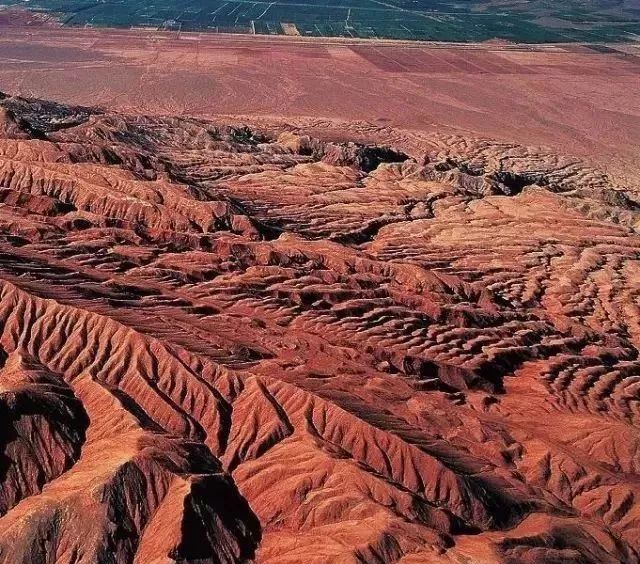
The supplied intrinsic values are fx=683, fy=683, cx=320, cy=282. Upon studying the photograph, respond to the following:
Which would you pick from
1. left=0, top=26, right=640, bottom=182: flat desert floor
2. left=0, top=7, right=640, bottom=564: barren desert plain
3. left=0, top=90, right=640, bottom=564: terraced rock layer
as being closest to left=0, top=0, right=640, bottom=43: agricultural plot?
left=0, top=26, right=640, bottom=182: flat desert floor

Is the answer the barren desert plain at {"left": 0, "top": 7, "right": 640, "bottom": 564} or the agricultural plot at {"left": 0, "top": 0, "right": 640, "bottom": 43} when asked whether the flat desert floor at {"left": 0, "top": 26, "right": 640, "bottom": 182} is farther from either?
the barren desert plain at {"left": 0, "top": 7, "right": 640, "bottom": 564}

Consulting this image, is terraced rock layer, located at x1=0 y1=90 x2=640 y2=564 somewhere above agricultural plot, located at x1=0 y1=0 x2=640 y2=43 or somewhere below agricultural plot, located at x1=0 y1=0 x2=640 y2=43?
below

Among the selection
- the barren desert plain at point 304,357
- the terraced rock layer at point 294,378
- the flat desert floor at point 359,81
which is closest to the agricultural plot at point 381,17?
the flat desert floor at point 359,81

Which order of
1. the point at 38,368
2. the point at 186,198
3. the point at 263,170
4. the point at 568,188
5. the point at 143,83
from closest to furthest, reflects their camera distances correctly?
1. the point at 38,368
2. the point at 186,198
3. the point at 263,170
4. the point at 568,188
5. the point at 143,83

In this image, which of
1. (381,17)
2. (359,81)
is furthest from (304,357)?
(381,17)

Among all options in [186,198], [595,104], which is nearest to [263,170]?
[186,198]

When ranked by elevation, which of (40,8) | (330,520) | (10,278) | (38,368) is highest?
(40,8)

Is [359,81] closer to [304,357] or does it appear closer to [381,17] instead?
[381,17]

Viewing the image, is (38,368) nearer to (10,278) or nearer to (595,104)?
(10,278)
